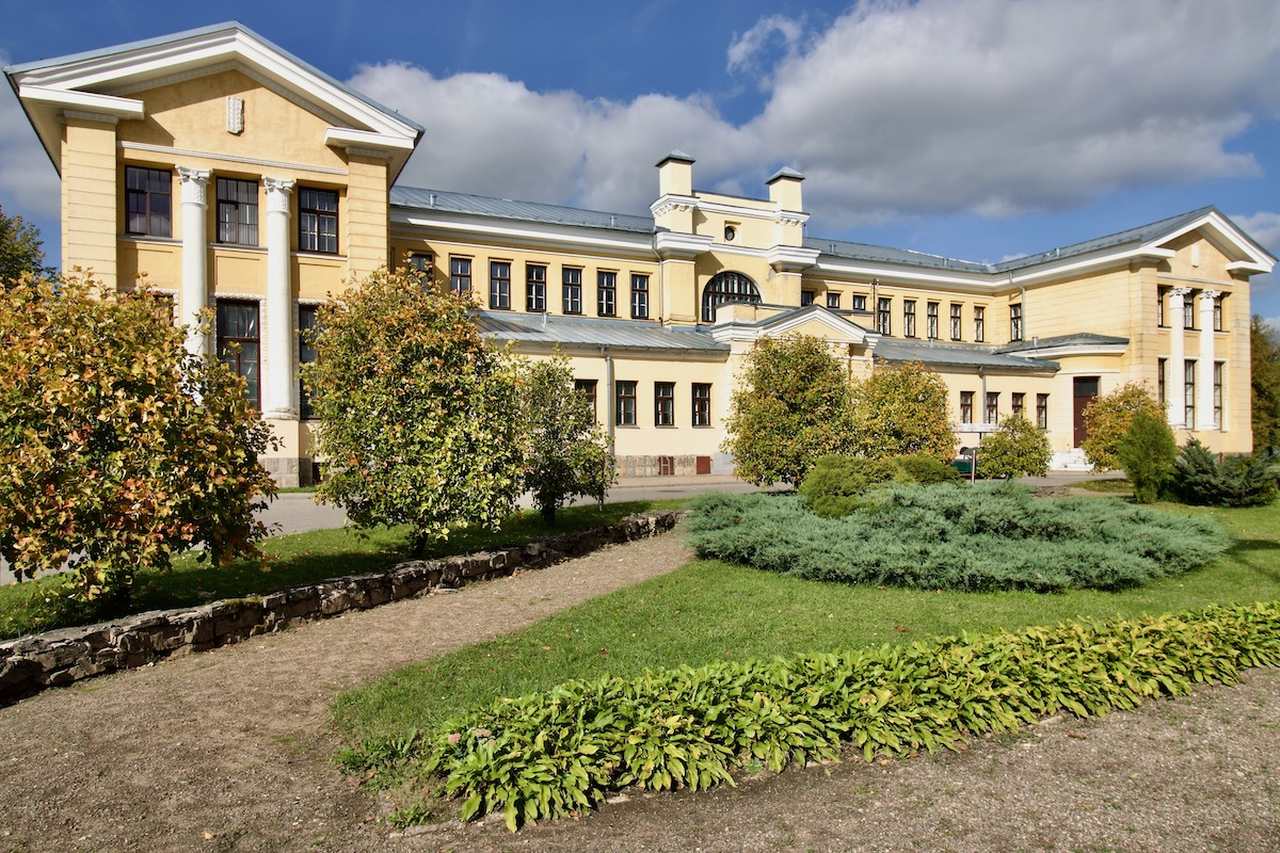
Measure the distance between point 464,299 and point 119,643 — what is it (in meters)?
6.42

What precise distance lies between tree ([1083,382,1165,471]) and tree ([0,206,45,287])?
38910 mm

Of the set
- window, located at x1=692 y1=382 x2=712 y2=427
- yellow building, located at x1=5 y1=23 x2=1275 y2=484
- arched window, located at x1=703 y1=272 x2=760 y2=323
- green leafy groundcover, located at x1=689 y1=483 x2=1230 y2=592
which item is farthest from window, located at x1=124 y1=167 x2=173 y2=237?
arched window, located at x1=703 y1=272 x2=760 y2=323

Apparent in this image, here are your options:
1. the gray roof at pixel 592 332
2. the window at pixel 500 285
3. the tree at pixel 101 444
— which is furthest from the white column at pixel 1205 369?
the tree at pixel 101 444

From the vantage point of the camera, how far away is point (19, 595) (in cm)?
992

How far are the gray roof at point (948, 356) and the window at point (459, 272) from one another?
18.8 meters

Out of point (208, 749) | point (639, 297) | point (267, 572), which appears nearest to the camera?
point (208, 749)

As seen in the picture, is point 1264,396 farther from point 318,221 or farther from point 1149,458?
point 318,221

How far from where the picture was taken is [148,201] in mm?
25562

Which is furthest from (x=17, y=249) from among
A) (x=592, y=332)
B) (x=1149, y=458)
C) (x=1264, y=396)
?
(x=1264, y=396)

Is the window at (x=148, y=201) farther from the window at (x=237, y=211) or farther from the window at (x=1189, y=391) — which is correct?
the window at (x=1189, y=391)

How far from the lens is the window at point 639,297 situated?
4116cm

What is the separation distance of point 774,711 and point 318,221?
86.6 ft

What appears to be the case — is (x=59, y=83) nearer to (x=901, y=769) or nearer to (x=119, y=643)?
(x=119, y=643)

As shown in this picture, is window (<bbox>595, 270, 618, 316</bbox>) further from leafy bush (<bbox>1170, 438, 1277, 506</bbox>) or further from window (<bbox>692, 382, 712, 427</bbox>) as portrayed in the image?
leafy bush (<bbox>1170, 438, 1277, 506</bbox>)
